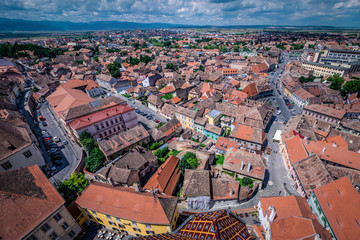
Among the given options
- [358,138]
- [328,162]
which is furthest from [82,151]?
[358,138]

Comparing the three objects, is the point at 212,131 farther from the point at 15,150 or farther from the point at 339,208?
the point at 15,150

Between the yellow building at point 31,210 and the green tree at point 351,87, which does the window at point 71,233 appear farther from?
the green tree at point 351,87

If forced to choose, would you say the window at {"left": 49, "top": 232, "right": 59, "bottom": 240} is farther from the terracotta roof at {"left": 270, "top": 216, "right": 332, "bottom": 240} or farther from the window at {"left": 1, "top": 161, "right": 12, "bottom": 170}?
the terracotta roof at {"left": 270, "top": 216, "right": 332, "bottom": 240}

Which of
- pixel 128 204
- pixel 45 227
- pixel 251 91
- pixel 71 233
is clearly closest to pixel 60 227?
pixel 45 227

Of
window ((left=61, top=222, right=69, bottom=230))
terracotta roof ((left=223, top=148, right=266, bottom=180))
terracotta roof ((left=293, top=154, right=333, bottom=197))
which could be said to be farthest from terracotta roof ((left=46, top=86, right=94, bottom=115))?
terracotta roof ((left=293, top=154, right=333, bottom=197))

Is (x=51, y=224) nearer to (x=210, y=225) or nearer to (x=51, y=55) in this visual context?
(x=210, y=225)

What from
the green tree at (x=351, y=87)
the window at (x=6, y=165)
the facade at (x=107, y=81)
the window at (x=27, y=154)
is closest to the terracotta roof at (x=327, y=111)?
the green tree at (x=351, y=87)
